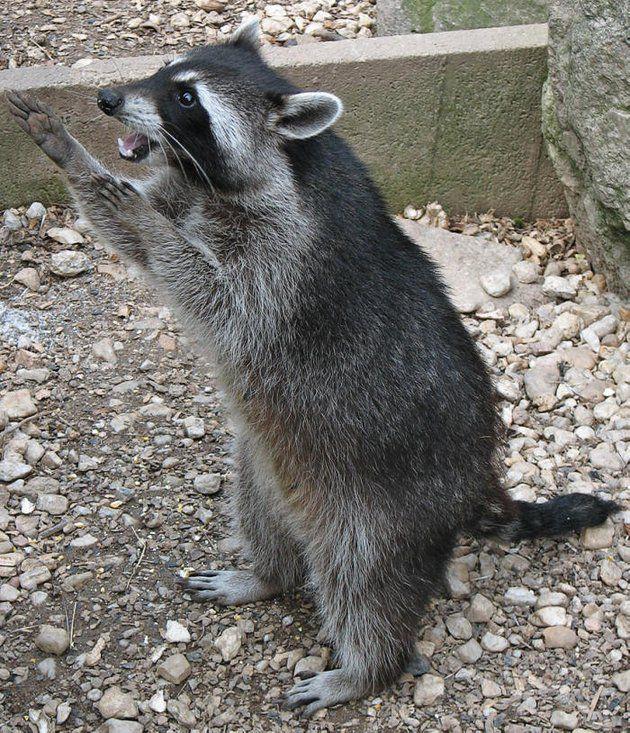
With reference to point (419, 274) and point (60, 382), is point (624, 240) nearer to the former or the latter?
point (419, 274)

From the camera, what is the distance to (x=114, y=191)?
376cm

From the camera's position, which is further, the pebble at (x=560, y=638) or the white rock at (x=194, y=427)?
the white rock at (x=194, y=427)

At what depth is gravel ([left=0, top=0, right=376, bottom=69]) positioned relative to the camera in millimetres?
6695

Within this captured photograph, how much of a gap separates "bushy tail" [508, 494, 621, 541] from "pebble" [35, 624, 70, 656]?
1880 millimetres

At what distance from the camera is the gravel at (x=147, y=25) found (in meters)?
6.70

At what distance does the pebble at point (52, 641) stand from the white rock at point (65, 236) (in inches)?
105

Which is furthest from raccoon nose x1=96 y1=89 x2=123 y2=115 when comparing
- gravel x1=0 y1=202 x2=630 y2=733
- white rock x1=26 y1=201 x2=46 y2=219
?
white rock x1=26 y1=201 x2=46 y2=219

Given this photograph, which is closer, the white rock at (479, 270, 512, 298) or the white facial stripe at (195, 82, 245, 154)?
the white facial stripe at (195, 82, 245, 154)

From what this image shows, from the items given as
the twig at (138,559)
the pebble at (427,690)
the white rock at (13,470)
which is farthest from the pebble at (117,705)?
the white rock at (13,470)

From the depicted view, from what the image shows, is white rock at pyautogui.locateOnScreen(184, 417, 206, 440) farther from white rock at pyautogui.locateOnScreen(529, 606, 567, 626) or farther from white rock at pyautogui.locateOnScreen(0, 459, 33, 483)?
white rock at pyautogui.locateOnScreen(529, 606, 567, 626)

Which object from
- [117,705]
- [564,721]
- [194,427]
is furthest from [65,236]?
[564,721]

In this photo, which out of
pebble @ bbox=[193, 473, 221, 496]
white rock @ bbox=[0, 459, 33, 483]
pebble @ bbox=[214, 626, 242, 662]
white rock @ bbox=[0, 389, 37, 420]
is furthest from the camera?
white rock @ bbox=[0, 389, 37, 420]

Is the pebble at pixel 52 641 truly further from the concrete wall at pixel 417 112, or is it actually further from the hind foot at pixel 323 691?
the concrete wall at pixel 417 112

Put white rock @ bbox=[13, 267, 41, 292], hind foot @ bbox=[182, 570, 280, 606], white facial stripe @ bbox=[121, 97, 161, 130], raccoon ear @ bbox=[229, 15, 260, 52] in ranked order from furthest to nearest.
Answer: white rock @ bbox=[13, 267, 41, 292] → hind foot @ bbox=[182, 570, 280, 606] → raccoon ear @ bbox=[229, 15, 260, 52] → white facial stripe @ bbox=[121, 97, 161, 130]
